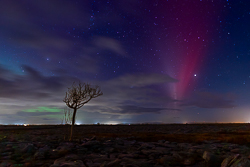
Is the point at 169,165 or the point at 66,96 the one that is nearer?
the point at 169,165

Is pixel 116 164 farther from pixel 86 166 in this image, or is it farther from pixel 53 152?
pixel 53 152

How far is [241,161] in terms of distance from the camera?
6.39 metres

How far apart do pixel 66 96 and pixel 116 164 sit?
1028cm

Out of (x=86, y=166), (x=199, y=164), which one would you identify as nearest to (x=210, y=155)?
(x=199, y=164)

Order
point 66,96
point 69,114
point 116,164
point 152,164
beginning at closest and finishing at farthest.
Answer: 1. point 116,164
2. point 152,164
3. point 66,96
4. point 69,114

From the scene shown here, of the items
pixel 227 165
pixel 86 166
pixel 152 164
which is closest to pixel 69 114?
pixel 86 166

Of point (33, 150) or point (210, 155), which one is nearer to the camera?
point (210, 155)

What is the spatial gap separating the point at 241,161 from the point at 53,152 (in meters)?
11.0

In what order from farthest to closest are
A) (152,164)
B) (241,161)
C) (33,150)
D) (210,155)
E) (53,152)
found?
(33,150) → (53,152) → (210,155) → (152,164) → (241,161)

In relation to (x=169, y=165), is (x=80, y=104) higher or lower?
higher

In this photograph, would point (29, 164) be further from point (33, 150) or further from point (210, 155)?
point (210, 155)

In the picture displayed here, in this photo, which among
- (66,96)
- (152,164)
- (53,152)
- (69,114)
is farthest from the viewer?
(69,114)

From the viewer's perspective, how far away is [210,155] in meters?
9.21

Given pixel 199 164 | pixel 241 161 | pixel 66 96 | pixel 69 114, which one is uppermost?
pixel 66 96
